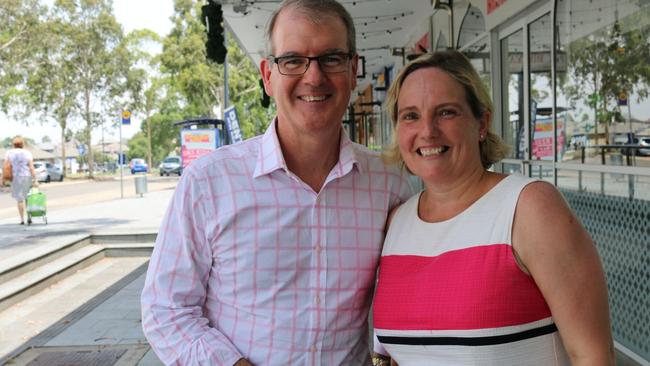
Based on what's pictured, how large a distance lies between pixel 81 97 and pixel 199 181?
40.6 m

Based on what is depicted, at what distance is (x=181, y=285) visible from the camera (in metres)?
1.74

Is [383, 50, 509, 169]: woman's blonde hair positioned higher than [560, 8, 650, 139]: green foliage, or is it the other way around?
[560, 8, 650, 139]: green foliage

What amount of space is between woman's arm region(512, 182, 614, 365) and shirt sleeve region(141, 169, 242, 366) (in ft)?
2.76

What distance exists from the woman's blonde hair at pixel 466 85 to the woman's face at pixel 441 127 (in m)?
0.02

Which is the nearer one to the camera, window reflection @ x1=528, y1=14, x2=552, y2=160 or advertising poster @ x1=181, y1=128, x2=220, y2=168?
window reflection @ x1=528, y1=14, x2=552, y2=160

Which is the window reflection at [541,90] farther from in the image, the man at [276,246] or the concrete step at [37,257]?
the concrete step at [37,257]

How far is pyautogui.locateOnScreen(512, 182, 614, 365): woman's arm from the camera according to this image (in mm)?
1467

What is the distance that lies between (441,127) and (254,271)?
680 millimetres

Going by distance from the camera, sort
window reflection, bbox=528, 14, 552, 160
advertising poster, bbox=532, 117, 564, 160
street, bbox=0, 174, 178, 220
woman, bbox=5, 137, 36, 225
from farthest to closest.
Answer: street, bbox=0, 174, 178, 220, woman, bbox=5, 137, 36, 225, window reflection, bbox=528, 14, 552, 160, advertising poster, bbox=532, 117, 564, 160

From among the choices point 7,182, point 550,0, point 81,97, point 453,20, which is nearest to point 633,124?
point 550,0

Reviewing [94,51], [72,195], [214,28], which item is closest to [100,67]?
[94,51]

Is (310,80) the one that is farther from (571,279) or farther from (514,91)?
(514,91)

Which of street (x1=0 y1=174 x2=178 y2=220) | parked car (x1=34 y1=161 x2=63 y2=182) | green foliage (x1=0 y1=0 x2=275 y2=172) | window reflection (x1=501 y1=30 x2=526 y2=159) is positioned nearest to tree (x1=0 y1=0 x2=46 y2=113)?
green foliage (x1=0 y1=0 x2=275 y2=172)

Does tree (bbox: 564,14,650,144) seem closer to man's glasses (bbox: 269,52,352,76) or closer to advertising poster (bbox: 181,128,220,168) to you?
man's glasses (bbox: 269,52,352,76)
